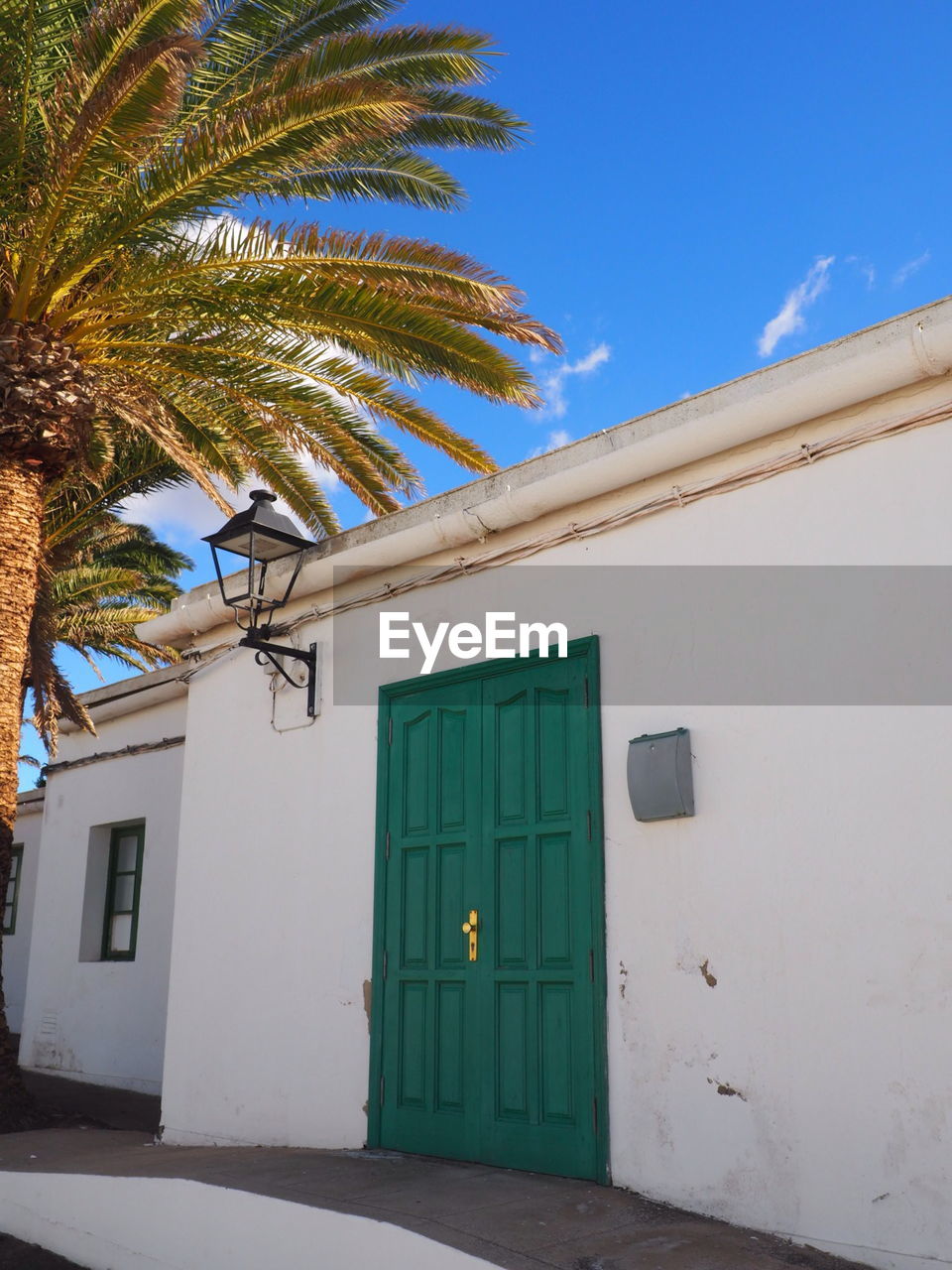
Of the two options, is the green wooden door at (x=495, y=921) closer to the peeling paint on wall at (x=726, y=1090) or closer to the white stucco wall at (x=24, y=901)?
the peeling paint on wall at (x=726, y=1090)

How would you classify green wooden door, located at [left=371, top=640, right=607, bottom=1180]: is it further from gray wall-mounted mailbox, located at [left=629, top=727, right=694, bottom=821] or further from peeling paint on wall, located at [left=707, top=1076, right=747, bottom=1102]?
peeling paint on wall, located at [left=707, top=1076, right=747, bottom=1102]

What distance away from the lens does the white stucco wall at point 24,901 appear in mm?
14320

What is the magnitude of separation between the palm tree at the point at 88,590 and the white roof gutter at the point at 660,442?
4077mm

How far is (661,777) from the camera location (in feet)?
16.2

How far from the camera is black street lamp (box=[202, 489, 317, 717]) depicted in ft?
22.3

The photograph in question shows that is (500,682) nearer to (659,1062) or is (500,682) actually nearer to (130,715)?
(659,1062)

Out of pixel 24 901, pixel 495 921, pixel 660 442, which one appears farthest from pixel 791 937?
pixel 24 901

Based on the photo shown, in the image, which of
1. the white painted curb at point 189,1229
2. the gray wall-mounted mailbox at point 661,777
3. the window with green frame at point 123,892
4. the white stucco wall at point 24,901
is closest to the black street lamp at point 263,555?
the gray wall-mounted mailbox at point 661,777

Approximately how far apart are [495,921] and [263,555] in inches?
110

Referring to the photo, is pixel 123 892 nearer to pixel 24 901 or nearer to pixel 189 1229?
pixel 24 901

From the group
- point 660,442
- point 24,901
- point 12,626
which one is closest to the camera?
point 660,442


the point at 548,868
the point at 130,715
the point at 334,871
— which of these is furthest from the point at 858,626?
the point at 130,715

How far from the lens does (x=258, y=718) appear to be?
23.9ft

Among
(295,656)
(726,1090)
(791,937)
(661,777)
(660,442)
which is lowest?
(726,1090)
